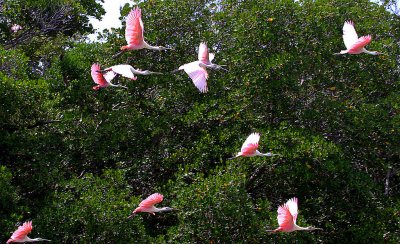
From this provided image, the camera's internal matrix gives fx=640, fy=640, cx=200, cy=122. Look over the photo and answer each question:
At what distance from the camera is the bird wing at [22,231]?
5.82 metres

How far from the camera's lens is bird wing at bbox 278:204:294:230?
6.01 meters

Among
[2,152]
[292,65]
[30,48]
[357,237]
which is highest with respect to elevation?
[30,48]

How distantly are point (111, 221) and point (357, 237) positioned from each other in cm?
337

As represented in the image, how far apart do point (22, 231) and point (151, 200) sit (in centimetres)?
121

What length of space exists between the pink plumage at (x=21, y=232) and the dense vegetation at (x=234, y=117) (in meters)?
1.17

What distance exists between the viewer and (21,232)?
586cm

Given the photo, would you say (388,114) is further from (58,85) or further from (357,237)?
(58,85)

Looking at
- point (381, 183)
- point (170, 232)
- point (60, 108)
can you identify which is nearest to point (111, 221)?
point (170, 232)

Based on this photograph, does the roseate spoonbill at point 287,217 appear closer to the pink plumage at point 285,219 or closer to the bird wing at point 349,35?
the pink plumage at point 285,219

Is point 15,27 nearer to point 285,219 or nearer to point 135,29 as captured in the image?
point 135,29

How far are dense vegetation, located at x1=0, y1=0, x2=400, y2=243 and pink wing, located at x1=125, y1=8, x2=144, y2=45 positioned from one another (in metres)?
1.84

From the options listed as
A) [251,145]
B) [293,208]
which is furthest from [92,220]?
[293,208]

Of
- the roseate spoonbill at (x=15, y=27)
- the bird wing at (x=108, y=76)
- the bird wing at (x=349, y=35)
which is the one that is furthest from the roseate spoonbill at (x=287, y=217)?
the roseate spoonbill at (x=15, y=27)

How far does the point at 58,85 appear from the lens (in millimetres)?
8297
